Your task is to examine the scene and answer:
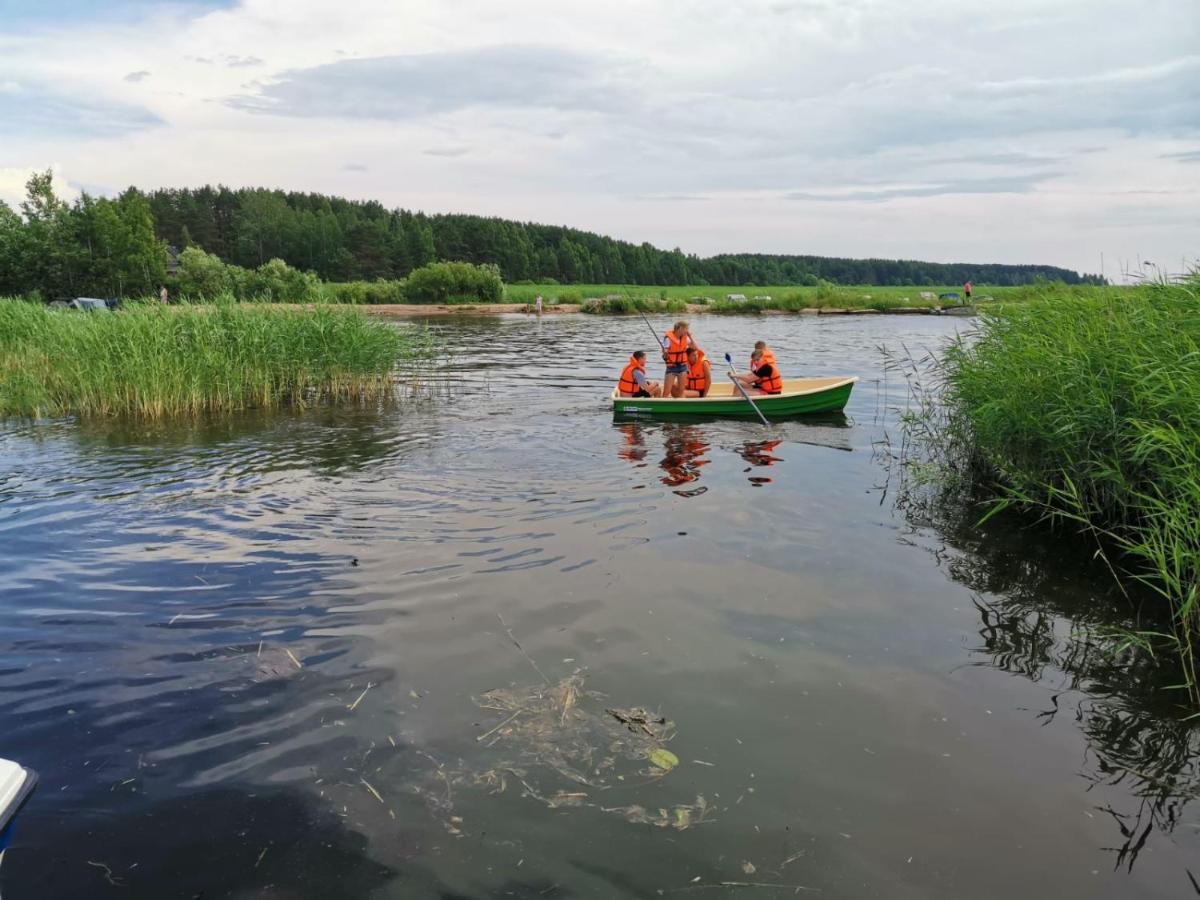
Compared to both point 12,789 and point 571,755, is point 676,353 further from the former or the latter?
point 12,789

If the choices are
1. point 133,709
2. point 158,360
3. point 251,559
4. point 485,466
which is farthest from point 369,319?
point 133,709

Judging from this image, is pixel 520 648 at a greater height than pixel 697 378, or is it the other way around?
pixel 697 378

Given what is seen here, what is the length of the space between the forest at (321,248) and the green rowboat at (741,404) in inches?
165

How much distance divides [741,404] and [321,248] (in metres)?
91.3

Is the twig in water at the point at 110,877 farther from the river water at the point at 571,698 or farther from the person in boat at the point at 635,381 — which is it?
the person in boat at the point at 635,381

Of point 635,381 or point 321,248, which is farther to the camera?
point 321,248

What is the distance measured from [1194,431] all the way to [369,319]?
1640cm

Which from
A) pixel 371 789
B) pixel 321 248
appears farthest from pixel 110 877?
pixel 321 248

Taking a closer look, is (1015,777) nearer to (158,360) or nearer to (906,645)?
(906,645)

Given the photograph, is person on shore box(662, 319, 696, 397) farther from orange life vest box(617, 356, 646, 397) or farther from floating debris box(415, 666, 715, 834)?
floating debris box(415, 666, 715, 834)

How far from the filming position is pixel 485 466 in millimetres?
12273

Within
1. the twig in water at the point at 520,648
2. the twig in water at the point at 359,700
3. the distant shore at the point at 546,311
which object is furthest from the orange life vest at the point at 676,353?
the distant shore at the point at 546,311

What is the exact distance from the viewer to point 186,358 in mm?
15820

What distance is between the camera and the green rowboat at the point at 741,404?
15.7 meters
